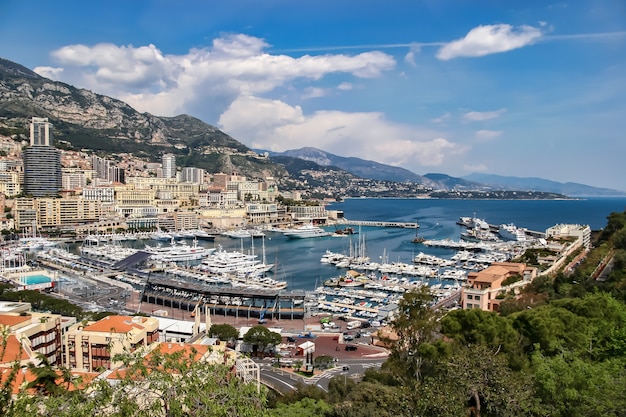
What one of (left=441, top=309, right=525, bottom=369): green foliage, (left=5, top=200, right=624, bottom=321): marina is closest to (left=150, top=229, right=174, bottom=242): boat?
(left=5, top=200, right=624, bottom=321): marina

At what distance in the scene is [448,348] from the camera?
7965 mm

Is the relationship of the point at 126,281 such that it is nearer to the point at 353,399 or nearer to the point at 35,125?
the point at 353,399

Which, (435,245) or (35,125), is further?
(35,125)

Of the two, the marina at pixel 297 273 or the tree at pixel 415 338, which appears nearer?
the tree at pixel 415 338

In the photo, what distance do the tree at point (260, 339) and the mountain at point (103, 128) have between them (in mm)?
59682

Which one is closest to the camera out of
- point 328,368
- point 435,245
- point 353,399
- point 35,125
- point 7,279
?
point 353,399

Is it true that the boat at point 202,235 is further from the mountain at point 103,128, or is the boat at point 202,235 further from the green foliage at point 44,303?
the mountain at point 103,128

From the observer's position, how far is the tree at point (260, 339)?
12695 mm

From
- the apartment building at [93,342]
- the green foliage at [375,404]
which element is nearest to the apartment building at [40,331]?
the apartment building at [93,342]

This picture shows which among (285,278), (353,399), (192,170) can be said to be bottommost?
(285,278)

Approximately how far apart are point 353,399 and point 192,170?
71.9m

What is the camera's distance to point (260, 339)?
41.7ft

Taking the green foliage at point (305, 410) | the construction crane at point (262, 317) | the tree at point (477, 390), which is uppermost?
the tree at point (477, 390)

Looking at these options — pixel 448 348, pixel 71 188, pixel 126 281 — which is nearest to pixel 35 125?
pixel 71 188
